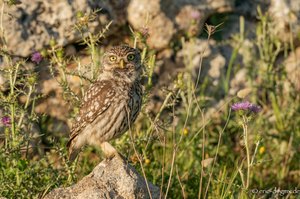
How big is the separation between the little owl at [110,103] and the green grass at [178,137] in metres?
0.12

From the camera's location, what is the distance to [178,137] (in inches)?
263

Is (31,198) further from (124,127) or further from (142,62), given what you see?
(142,62)

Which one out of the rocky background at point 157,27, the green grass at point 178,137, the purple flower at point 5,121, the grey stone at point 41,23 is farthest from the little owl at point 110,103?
the grey stone at point 41,23

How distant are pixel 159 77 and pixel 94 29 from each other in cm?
90

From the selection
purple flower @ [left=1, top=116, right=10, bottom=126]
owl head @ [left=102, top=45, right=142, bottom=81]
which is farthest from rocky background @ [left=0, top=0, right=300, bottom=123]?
purple flower @ [left=1, top=116, right=10, bottom=126]

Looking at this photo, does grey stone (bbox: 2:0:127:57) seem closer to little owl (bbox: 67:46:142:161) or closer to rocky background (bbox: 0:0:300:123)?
rocky background (bbox: 0:0:300:123)

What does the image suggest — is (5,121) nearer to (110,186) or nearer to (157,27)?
(110,186)

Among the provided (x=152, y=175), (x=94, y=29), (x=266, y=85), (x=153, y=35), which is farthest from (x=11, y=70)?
(x=266, y=85)

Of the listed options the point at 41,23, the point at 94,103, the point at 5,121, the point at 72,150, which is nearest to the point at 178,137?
the point at 72,150

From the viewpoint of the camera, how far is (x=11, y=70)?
5039 millimetres

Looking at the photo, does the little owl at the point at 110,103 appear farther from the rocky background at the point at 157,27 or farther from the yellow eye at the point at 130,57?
the rocky background at the point at 157,27

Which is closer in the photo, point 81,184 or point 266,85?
point 81,184

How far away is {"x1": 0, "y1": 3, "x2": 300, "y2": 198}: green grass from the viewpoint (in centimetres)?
524

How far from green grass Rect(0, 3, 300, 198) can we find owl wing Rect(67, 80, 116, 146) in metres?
0.12
